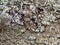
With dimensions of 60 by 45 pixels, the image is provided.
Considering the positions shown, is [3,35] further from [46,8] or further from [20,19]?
[46,8]

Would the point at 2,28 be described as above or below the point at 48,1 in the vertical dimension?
below

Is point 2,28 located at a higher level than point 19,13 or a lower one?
lower

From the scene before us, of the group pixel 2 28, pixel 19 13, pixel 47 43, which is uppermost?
pixel 19 13

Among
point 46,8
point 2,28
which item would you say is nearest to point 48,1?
point 46,8

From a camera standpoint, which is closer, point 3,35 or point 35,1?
A: point 3,35

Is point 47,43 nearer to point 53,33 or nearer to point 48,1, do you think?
point 53,33

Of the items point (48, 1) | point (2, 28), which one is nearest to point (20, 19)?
point (2, 28)
